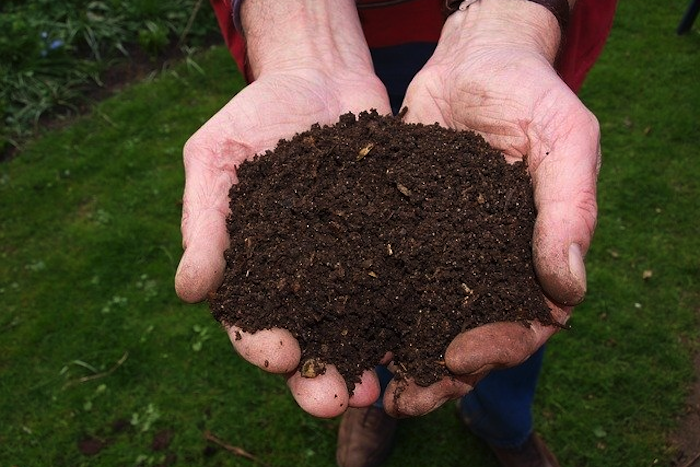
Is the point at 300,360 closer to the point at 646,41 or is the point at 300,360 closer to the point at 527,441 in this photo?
the point at 527,441

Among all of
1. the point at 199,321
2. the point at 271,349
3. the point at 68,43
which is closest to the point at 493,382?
the point at 271,349

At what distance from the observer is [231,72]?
5168mm

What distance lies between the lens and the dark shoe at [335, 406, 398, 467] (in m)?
2.97

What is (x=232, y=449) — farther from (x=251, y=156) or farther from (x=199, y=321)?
(x=251, y=156)

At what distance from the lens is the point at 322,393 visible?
172 cm

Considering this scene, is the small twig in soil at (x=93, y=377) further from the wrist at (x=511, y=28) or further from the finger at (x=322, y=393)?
the wrist at (x=511, y=28)

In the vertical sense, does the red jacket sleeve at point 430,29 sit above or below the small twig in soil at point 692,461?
above

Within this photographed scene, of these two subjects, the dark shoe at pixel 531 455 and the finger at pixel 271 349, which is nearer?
the finger at pixel 271 349

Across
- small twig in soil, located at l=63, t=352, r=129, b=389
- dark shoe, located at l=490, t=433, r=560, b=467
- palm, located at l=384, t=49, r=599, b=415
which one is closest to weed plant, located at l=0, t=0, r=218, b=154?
small twig in soil, located at l=63, t=352, r=129, b=389

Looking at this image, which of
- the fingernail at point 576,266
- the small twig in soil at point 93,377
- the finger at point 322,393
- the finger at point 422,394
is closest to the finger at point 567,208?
the fingernail at point 576,266

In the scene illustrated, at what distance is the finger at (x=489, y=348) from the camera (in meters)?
1.61

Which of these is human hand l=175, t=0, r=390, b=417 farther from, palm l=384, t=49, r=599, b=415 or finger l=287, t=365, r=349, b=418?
palm l=384, t=49, r=599, b=415

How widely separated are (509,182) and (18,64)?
186 inches

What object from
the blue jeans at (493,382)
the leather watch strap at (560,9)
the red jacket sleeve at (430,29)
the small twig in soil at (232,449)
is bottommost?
the small twig in soil at (232,449)
